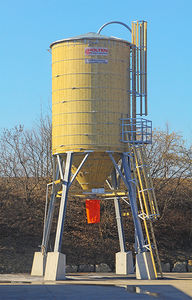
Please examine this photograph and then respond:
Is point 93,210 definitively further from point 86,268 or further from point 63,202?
point 86,268

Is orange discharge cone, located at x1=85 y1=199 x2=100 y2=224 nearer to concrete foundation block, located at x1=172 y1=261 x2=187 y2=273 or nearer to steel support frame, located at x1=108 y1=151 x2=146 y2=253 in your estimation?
steel support frame, located at x1=108 y1=151 x2=146 y2=253

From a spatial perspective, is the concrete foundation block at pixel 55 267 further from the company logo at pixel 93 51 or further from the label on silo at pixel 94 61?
the company logo at pixel 93 51

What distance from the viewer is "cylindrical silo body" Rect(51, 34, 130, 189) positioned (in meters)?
31.3

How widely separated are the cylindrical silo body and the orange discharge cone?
2505 millimetres

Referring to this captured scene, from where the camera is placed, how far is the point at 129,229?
44281 millimetres

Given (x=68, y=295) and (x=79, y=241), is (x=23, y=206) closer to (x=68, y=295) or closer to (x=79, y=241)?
(x=79, y=241)

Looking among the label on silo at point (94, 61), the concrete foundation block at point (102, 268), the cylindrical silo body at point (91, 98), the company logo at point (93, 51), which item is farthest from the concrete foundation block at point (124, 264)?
the company logo at point (93, 51)

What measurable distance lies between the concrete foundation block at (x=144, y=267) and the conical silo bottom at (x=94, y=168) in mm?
4852

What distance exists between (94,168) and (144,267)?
5884 millimetres

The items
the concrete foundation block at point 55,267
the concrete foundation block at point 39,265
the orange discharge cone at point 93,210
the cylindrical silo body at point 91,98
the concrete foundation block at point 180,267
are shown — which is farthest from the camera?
the concrete foundation block at point 180,267

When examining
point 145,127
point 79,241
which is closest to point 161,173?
point 79,241

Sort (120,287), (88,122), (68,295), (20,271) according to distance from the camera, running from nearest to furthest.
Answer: (68,295), (120,287), (88,122), (20,271)

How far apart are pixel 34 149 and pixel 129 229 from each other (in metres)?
10.3

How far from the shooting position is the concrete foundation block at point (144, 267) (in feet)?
99.2
